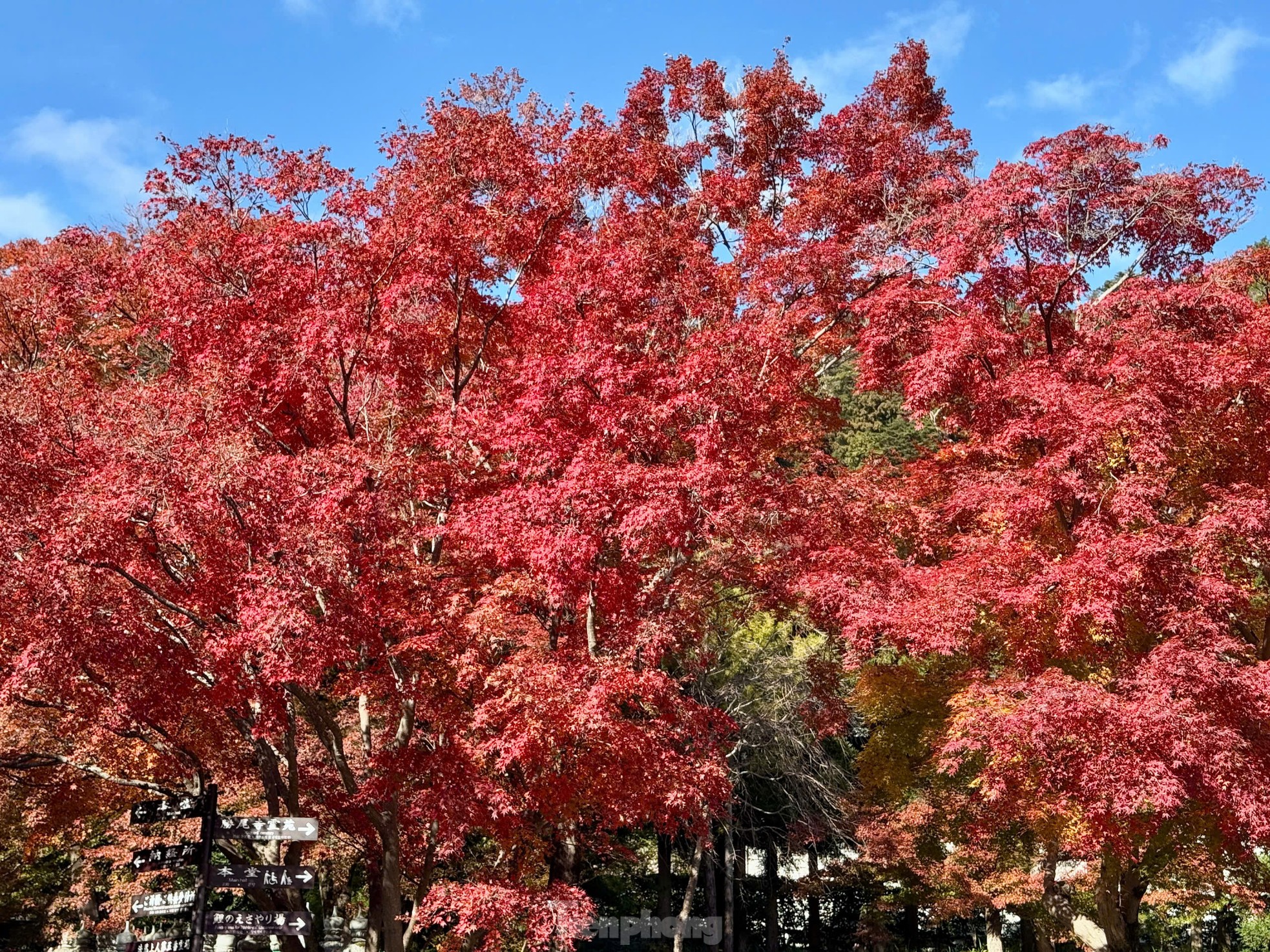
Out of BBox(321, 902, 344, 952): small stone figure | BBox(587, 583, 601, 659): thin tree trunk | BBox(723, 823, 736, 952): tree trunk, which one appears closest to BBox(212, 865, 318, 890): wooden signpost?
BBox(587, 583, 601, 659): thin tree trunk

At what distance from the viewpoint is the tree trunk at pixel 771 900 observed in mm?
23297

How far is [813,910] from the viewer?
24750mm

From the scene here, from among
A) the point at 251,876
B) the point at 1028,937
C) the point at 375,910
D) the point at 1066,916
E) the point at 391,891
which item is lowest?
the point at 1028,937

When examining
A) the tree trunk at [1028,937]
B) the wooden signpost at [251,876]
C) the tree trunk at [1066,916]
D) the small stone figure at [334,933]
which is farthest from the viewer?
the tree trunk at [1028,937]

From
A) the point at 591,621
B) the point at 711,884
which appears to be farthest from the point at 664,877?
the point at 591,621

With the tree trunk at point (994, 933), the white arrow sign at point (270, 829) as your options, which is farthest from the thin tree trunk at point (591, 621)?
the tree trunk at point (994, 933)

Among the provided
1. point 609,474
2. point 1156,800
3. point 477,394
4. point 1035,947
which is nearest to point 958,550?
point 1156,800

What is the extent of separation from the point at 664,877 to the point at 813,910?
15.3 feet

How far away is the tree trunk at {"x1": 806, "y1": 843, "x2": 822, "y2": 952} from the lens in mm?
23062

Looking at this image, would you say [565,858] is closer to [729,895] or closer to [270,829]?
[270,829]

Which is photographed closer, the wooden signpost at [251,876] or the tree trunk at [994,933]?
the wooden signpost at [251,876]

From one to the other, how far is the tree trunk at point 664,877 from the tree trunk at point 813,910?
10.9 ft

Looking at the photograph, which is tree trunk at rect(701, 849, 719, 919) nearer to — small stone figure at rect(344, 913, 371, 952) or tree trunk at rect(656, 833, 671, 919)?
tree trunk at rect(656, 833, 671, 919)

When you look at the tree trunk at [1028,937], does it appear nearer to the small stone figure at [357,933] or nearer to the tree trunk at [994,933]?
the tree trunk at [994,933]
